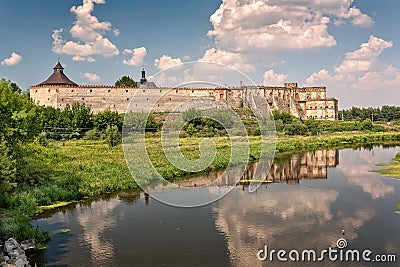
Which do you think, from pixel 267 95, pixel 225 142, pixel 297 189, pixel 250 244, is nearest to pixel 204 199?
pixel 297 189

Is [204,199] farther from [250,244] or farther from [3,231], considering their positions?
[3,231]

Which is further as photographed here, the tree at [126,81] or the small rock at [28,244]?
the tree at [126,81]

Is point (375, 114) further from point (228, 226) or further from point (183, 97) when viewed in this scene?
point (228, 226)

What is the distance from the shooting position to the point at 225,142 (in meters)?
30.9

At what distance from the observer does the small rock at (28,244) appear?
9430mm

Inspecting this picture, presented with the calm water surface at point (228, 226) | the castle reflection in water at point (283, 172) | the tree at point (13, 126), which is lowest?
the calm water surface at point (228, 226)

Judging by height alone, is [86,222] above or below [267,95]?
below

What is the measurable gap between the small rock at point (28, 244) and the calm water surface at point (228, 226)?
0.37 m

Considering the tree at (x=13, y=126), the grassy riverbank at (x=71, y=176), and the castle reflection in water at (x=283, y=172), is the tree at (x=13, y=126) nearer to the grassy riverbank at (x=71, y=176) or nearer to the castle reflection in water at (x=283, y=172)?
the grassy riverbank at (x=71, y=176)

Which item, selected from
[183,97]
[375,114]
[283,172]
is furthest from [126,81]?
[375,114]

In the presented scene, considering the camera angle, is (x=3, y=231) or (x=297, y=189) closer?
(x=3, y=231)

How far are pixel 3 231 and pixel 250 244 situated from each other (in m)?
5.74

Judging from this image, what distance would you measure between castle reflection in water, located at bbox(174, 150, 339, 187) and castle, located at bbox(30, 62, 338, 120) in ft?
37.2

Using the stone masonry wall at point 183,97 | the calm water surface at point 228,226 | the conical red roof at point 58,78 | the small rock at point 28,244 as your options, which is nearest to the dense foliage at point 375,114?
the stone masonry wall at point 183,97
